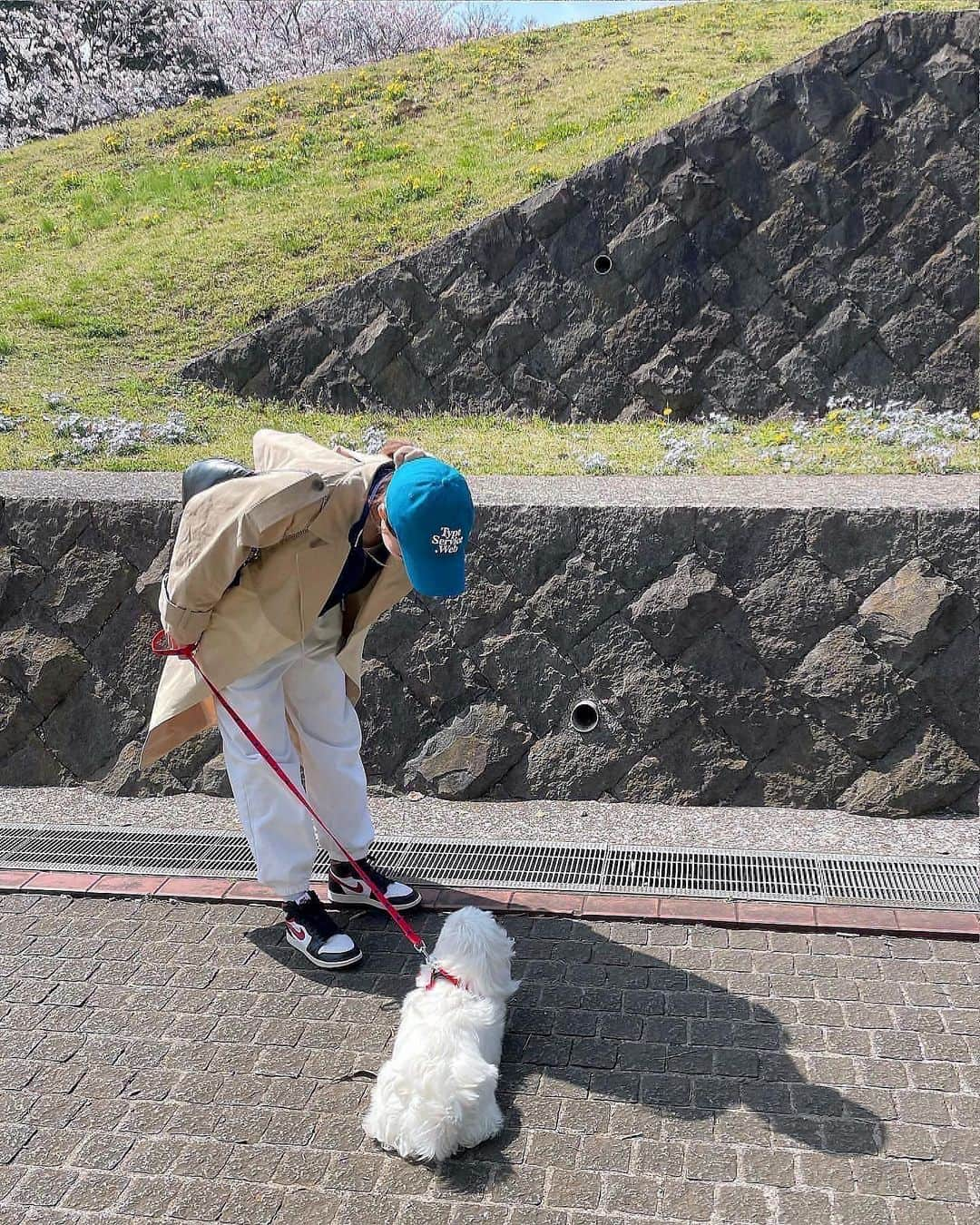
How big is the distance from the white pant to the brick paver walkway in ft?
1.04

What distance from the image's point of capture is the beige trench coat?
316cm

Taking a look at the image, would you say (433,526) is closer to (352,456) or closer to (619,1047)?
(352,456)

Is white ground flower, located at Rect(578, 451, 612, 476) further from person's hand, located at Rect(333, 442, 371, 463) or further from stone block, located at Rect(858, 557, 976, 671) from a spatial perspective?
person's hand, located at Rect(333, 442, 371, 463)

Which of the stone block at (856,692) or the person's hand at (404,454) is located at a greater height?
the person's hand at (404,454)

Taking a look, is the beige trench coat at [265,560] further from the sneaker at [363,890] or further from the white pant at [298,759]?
the sneaker at [363,890]

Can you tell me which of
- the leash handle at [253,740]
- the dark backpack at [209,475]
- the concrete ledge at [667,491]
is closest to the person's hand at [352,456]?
the dark backpack at [209,475]

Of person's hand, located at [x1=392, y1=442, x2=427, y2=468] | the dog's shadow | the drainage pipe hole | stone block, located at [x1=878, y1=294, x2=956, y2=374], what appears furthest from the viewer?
stone block, located at [x1=878, y1=294, x2=956, y2=374]

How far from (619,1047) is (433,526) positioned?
1.47 m

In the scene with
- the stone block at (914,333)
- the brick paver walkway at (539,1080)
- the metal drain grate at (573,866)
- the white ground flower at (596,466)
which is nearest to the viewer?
the brick paver walkway at (539,1080)

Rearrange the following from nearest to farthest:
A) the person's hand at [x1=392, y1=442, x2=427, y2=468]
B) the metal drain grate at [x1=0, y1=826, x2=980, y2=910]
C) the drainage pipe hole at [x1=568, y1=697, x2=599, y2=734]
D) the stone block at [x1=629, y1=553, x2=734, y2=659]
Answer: the person's hand at [x1=392, y1=442, x2=427, y2=468]
the metal drain grate at [x1=0, y1=826, x2=980, y2=910]
the stone block at [x1=629, y1=553, x2=734, y2=659]
the drainage pipe hole at [x1=568, y1=697, x2=599, y2=734]

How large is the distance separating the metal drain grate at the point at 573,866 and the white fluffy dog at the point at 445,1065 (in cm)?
92

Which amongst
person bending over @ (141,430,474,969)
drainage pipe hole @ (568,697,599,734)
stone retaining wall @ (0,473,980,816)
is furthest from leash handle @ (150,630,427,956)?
drainage pipe hole @ (568,697,599,734)

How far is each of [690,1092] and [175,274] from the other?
8213 mm

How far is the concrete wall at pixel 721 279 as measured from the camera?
8055 millimetres
